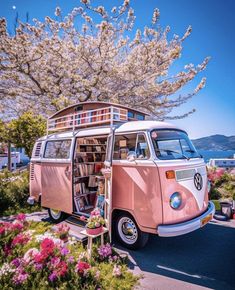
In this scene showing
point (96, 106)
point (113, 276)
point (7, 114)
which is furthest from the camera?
point (7, 114)

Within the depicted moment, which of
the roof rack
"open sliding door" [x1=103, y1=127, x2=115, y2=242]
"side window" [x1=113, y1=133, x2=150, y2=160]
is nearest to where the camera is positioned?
"side window" [x1=113, y1=133, x2=150, y2=160]

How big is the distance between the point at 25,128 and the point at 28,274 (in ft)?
29.3

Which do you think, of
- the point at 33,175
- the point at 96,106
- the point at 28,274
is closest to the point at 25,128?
the point at 33,175

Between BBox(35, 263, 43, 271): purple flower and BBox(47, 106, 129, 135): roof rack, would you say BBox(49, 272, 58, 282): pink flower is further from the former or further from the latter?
BBox(47, 106, 129, 135): roof rack

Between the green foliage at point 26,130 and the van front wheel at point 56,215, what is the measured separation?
18.1 ft

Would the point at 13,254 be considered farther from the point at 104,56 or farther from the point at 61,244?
the point at 104,56

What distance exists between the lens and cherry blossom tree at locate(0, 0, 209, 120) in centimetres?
1027

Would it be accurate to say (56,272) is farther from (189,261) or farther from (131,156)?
(189,261)

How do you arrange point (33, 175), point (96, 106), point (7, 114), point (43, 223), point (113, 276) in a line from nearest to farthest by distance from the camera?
point (113, 276) < point (96, 106) < point (43, 223) < point (33, 175) < point (7, 114)

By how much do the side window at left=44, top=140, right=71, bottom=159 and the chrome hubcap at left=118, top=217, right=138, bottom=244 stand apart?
2.40 meters

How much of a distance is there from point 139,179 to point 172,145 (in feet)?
4.21

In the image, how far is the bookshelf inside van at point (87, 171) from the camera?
5.97 metres

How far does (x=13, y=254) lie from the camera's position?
3.89 meters

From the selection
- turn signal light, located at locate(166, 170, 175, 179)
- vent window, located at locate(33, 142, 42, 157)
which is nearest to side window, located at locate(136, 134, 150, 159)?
turn signal light, located at locate(166, 170, 175, 179)
